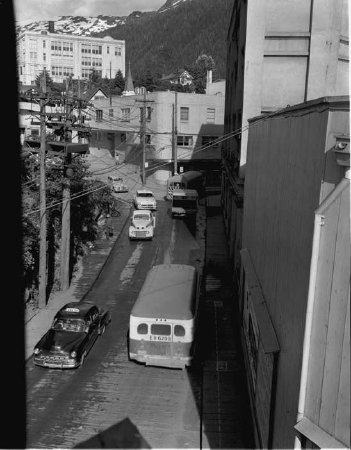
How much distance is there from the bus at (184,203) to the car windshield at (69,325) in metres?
22.4

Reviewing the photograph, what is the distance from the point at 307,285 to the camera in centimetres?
723

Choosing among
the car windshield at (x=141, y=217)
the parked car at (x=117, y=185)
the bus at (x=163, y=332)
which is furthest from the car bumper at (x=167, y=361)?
the parked car at (x=117, y=185)

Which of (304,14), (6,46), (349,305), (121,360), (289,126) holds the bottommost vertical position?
(121,360)

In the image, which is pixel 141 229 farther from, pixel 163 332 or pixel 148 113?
pixel 148 113

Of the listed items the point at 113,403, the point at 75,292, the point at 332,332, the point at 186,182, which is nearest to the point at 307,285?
the point at 332,332

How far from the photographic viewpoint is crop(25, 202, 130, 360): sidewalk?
21.1m

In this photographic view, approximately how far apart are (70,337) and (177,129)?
137 ft

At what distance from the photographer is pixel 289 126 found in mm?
10312

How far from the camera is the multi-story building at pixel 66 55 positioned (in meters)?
144

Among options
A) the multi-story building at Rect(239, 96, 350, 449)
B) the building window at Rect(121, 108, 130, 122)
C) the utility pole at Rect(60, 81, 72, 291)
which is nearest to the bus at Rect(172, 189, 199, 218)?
the utility pole at Rect(60, 81, 72, 291)

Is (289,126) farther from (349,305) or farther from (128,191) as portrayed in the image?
(128,191)

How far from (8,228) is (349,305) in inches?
757

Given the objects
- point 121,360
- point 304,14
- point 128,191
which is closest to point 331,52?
point 304,14

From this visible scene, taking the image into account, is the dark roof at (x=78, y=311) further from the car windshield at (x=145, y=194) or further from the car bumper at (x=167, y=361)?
the car windshield at (x=145, y=194)
